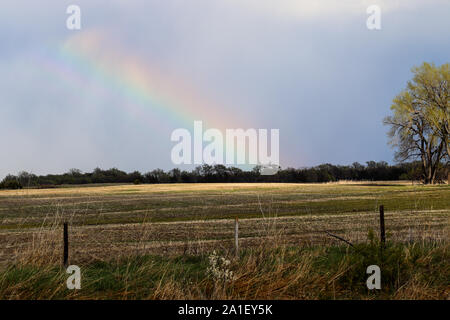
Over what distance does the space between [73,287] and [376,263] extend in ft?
19.1

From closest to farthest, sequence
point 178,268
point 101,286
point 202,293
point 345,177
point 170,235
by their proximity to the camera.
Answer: point 202,293 → point 101,286 → point 178,268 → point 170,235 → point 345,177

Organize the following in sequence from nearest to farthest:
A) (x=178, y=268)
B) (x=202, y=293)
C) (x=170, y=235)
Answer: (x=202, y=293), (x=178, y=268), (x=170, y=235)

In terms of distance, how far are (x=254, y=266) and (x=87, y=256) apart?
4953mm

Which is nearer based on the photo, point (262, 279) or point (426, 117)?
point (262, 279)

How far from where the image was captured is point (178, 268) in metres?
10.1

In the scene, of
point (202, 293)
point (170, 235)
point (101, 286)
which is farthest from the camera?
point (170, 235)

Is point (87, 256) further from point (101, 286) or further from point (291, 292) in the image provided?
point (291, 292)

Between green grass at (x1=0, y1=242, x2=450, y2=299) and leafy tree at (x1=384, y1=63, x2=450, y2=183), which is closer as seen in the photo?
green grass at (x1=0, y1=242, x2=450, y2=299)

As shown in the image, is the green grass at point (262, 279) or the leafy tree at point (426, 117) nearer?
the green grass at point (262, 279)

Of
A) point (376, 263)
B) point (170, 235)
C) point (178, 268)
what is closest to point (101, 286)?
point (178, 268)

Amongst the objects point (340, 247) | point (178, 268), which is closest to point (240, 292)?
point (178, 268)
